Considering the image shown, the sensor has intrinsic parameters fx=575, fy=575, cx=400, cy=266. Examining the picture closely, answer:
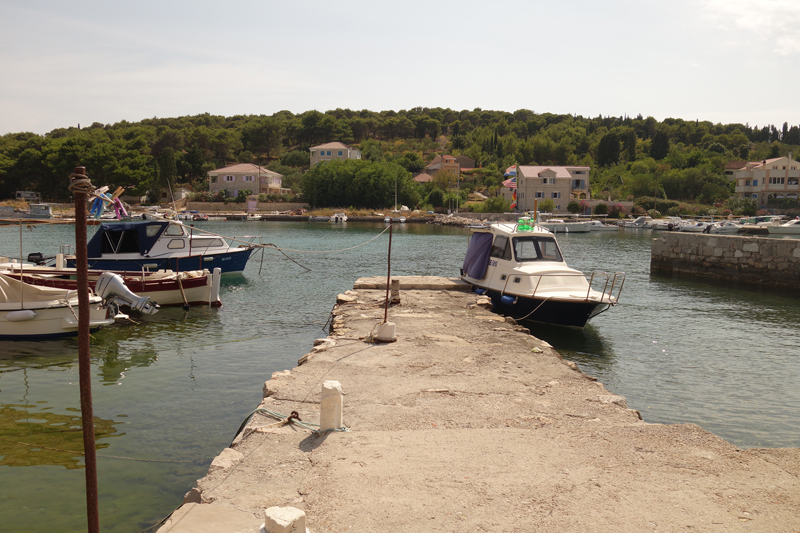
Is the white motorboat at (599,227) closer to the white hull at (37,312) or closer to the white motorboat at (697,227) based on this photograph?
the white motorboat at (697,227)

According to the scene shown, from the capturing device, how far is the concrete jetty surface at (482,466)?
5.02 m

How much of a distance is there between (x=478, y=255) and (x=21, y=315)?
13069 mm

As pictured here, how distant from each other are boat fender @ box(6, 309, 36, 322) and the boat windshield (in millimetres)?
13265

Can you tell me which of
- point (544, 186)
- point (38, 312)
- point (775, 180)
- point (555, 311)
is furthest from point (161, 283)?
point (775, 180)

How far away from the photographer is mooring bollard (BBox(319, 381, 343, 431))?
694 cm

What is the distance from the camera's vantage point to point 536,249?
57.0 feet

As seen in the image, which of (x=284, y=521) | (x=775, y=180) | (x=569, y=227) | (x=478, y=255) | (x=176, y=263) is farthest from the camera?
(x=775, y=180)

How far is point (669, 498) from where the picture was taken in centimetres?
537

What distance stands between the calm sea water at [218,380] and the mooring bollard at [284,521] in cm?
308

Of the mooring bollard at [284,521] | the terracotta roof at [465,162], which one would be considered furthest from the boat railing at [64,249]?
the terracotta roof at [465,162]

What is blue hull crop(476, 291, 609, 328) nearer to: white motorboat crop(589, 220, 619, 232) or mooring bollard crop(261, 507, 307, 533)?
mooring bollard crop(261, 507, 307, 533)

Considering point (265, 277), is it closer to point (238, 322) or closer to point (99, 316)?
point (238, 322)

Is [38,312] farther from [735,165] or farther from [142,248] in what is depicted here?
[735,165]

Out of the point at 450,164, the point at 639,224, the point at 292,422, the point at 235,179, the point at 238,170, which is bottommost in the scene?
the point at 292,422
